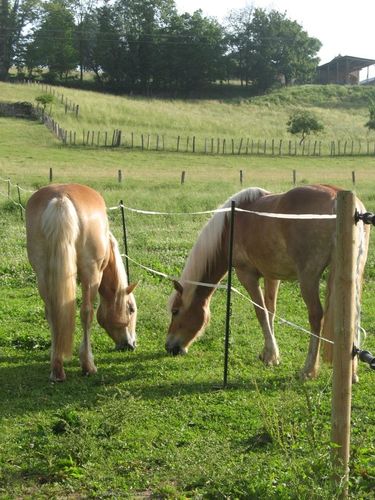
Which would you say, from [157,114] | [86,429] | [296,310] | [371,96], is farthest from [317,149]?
[86,429]

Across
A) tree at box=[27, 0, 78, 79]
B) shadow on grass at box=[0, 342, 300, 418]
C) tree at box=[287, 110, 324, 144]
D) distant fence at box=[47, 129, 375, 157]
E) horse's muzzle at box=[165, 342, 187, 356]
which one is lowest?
shadow on grass at box=[0, 342, 300, 418]

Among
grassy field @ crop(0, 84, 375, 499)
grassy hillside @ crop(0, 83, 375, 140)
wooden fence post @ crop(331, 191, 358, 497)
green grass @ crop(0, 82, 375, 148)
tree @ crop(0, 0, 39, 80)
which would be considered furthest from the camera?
tree @ crop(0, 0, 39, 80)

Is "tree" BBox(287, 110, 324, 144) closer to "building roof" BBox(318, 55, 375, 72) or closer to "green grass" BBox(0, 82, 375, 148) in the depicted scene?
"green grass" BBox(0, 82, 375, 148)

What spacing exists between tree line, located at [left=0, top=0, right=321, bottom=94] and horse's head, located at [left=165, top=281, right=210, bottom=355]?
78.4m

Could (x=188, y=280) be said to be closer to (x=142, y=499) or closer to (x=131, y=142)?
(x=142, y=499)

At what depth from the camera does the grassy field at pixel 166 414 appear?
4375mm

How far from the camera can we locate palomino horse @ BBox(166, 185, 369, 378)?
6.62m

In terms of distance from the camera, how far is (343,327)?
3773 millimetres

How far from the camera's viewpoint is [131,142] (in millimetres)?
50969

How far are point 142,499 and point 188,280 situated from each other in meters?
3.47

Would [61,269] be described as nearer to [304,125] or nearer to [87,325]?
[87,325]

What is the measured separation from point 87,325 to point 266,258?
2036mm

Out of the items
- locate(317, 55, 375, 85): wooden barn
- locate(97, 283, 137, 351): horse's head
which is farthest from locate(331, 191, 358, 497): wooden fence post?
locate(317, 55, 375, 85): wooden barn

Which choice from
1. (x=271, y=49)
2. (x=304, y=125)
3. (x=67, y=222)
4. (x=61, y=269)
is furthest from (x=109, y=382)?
(x=271, y=49)
